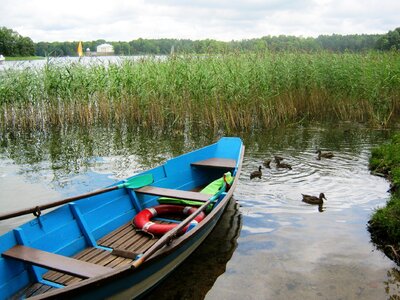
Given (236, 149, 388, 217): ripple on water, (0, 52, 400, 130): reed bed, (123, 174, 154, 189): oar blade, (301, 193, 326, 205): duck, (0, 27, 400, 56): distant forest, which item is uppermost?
(0, 27, 400, 56): distant forest

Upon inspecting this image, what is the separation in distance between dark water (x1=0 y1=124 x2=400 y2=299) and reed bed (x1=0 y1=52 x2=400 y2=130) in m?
0.66

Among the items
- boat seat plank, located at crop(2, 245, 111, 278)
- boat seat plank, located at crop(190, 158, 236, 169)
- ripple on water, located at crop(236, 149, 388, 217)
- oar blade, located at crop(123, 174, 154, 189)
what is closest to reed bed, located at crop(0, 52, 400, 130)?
ripple on water, located at crop(236, 149, 388, 217)

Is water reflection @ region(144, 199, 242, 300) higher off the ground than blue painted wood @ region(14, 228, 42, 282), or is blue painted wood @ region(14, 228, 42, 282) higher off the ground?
blue painted wood @ region(14, 228, 42, 282)

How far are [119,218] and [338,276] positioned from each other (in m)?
2.88

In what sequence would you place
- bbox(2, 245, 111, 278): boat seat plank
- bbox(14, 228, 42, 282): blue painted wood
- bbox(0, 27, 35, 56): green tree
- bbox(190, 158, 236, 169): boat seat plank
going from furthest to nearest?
bbox(0, 27, 35, 56): green tree → bbox(190, 158, 236, 169): boat seat plank → bbox(14, 228, 42, 282): blue painted wood → bbox(2, 245, 111, 278): boat seat plank

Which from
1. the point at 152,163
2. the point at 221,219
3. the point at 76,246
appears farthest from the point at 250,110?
the point at 76,246

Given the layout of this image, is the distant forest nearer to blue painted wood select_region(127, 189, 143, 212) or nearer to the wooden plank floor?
blue painted wood select_region(127, 189, 143, 212)

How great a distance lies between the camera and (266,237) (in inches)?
245

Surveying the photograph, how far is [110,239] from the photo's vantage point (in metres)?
5.37

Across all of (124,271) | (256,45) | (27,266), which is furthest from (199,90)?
(124,271)

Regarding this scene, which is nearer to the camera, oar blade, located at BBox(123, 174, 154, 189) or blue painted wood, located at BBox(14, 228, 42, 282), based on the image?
blue painted wood, located at BBox(14, 228, 42, 282)

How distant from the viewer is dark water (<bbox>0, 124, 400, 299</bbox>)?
4.96 metres

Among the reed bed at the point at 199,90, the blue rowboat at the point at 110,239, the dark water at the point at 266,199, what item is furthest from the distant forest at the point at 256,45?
the blue rowboat at the point at 110,239

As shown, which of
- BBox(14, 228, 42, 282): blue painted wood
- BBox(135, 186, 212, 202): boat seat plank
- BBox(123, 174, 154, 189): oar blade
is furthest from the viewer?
BBox(123, 174, 154, 189): oar blade
